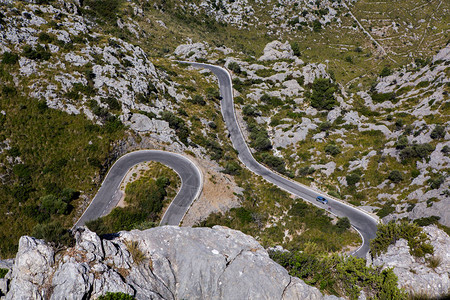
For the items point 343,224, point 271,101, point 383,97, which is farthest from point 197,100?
point 383,97

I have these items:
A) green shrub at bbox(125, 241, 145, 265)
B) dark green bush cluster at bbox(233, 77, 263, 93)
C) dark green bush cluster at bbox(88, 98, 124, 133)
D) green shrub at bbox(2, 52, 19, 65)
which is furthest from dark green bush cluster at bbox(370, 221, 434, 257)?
green shrub at bbox(2, 52, 19, 65)

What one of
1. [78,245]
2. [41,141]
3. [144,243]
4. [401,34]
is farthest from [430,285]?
[401,34]

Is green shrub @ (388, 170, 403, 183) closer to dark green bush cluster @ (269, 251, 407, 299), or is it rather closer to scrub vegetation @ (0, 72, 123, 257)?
dark green bush cluster @ (269, 251, 407, 299)

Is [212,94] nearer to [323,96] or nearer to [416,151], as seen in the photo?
[323,96]

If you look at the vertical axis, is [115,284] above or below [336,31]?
below

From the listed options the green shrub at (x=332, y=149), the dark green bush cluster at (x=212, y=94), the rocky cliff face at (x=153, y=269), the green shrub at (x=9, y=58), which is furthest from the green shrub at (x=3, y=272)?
the dark green bush cluster at (x=212, y=94)

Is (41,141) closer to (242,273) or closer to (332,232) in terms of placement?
(242,273)

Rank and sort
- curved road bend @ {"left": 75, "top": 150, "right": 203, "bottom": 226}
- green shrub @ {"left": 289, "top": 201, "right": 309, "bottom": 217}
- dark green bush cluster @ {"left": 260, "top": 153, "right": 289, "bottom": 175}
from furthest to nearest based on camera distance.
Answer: dark green bush cluster @ {"left": 260, "top": 153, "right": 289, "bottom": 175}, green shrub @ {"left": 289, "top": 201, "right": 309, "bottom": 217}, curved road bend @ {"left": 75, "top": 150, "right": 203, "bottom": 226}

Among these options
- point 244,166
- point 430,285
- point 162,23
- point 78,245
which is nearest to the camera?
point 78,245
